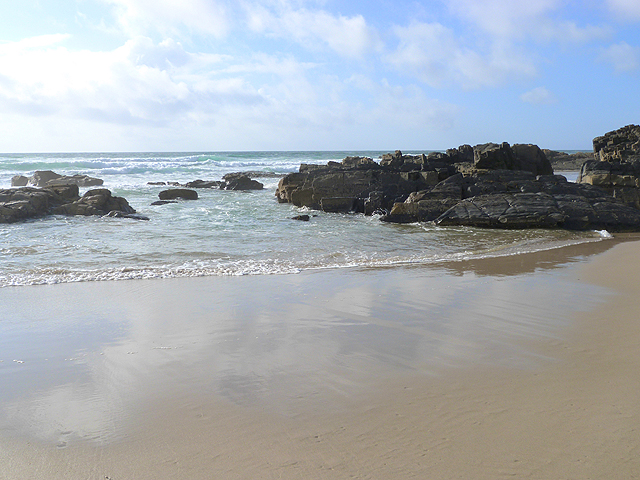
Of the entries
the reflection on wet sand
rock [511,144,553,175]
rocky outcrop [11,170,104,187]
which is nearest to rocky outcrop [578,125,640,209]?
rock [511,144,553,175]

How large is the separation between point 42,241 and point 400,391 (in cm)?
1000

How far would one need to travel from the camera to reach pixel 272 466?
2.40 m

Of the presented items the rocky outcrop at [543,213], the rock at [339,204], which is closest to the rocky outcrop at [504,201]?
the rocky outcrop at [543,213]

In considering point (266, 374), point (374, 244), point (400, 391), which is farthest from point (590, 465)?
point (374, 244)

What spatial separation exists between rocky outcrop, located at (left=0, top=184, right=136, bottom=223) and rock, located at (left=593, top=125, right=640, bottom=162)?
17.3 m

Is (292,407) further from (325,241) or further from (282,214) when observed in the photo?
(282,214)

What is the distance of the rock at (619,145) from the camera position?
17231mm

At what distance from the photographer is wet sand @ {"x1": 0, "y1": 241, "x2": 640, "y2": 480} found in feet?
8.04

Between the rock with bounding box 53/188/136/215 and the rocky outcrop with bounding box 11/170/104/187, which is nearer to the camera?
the rock with bounding box 53/188/136/215

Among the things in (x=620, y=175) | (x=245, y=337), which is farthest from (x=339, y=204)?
(x=245, y=337)

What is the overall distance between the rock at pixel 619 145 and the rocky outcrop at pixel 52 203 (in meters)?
17.3

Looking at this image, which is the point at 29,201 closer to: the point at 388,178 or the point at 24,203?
the point at 24,203

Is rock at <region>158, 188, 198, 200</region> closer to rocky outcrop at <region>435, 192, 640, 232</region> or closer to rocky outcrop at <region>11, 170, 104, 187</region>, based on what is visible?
rocky outcrop at <region>11, 170, 104, 187</region>

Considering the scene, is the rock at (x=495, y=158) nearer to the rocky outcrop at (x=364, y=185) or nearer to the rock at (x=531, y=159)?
the rock at (x=531, y=159)
